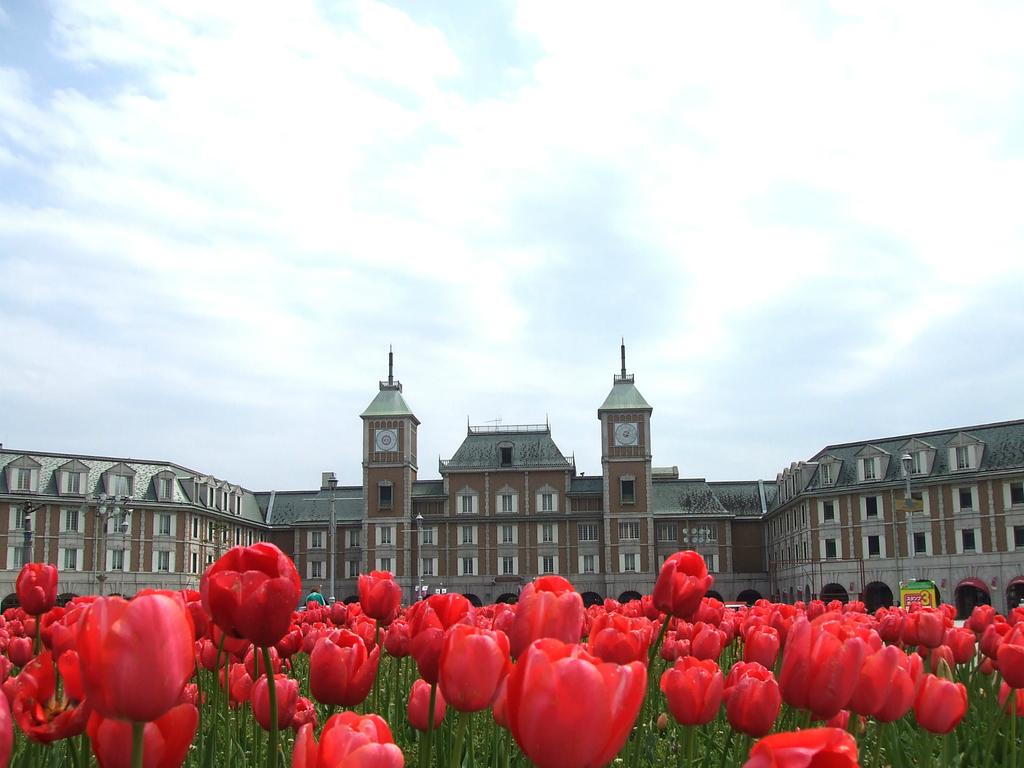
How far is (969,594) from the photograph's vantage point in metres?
51.4

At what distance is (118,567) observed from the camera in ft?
189

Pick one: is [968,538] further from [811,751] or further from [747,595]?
[811,751]

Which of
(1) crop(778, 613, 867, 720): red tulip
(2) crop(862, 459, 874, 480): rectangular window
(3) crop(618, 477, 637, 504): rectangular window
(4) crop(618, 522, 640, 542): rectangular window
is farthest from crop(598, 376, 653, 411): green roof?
(1) crop(778, 613, 867, 720): red tulip

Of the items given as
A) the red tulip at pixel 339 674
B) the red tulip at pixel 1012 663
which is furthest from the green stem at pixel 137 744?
the red tulip at pixel 1012 663

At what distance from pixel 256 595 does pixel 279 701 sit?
1.22m

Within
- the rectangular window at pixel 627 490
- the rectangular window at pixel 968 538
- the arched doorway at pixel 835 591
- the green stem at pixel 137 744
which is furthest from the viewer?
the rectangular window at pixel 627 490

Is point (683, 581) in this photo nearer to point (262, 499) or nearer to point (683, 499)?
point (683, 499)

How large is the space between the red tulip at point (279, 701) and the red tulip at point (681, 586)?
51.4 inches

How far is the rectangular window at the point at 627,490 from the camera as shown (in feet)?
212

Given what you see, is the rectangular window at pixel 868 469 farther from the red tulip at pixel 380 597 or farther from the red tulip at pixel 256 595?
the red tulip at pixel 256 595

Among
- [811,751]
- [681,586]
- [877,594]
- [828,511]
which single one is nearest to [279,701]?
[681,586]

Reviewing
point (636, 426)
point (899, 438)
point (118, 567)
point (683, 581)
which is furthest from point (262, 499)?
point (683, 581)

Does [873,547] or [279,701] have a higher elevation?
[873,547]

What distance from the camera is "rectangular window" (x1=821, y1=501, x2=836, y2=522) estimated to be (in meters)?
57.9
